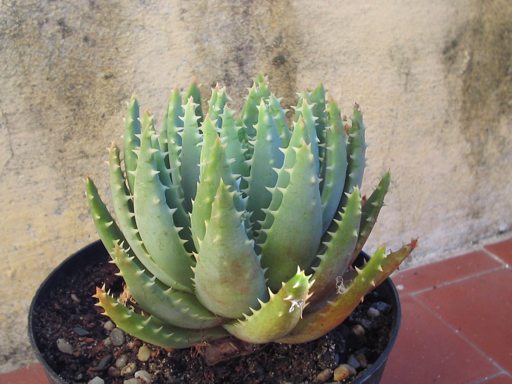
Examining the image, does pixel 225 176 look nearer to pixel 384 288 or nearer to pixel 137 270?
pixel 137 270

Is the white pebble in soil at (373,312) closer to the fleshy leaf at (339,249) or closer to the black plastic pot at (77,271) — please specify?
the black plastic pot at (77,271)

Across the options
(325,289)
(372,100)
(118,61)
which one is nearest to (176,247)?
(325,289)

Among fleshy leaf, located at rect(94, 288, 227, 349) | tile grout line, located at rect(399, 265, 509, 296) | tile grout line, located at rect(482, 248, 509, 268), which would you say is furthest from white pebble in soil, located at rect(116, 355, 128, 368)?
tile grout line, located at rect(482, 248, 509, 268)

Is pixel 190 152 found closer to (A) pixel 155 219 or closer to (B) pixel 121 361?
(A) pixel 155 219

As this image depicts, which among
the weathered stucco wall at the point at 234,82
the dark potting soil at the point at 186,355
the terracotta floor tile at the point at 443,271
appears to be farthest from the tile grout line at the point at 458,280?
the dark potting soil at the point at 186,355

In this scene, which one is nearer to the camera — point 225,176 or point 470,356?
point 225,176

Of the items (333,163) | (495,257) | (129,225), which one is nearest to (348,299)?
(333,163)
